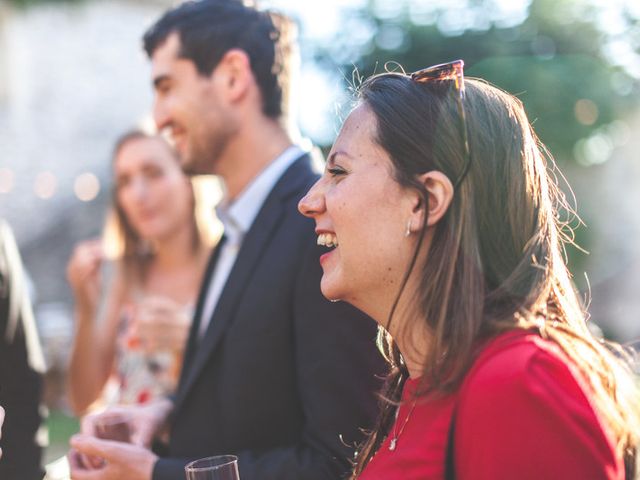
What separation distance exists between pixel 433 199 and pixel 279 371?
0.84 meters

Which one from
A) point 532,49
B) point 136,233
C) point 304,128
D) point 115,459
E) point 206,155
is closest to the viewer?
point 115,459

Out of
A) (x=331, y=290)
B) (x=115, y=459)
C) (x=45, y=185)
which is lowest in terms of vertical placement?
(x=45, y=185)

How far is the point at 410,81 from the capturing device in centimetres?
179

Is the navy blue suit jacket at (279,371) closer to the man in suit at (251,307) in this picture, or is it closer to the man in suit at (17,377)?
the man in suit at (251,307)

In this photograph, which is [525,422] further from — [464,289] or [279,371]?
[279,371]

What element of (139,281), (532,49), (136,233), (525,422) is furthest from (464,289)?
(532,49)

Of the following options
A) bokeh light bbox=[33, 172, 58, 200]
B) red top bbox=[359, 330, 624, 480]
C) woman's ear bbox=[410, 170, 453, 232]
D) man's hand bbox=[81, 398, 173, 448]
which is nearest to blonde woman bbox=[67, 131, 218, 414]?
man's hand bbox=[81, 398, 173, 448]

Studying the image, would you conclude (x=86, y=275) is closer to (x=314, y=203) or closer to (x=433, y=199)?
(x=314, y=203)

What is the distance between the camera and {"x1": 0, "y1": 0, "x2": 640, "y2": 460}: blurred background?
1719 cm

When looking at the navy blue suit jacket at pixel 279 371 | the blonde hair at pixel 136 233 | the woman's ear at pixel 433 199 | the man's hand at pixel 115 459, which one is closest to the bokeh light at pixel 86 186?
the blonde hair at pixel 136 233

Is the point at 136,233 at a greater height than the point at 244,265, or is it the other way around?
the point at 244,265

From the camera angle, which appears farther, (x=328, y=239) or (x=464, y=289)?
(x=328, y=239)

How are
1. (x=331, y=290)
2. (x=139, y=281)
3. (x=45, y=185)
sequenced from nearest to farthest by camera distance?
1. (x=331, y=290)
2. (x=139, y=281)
3. (x=45, y=185)

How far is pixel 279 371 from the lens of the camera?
89.8 inches
